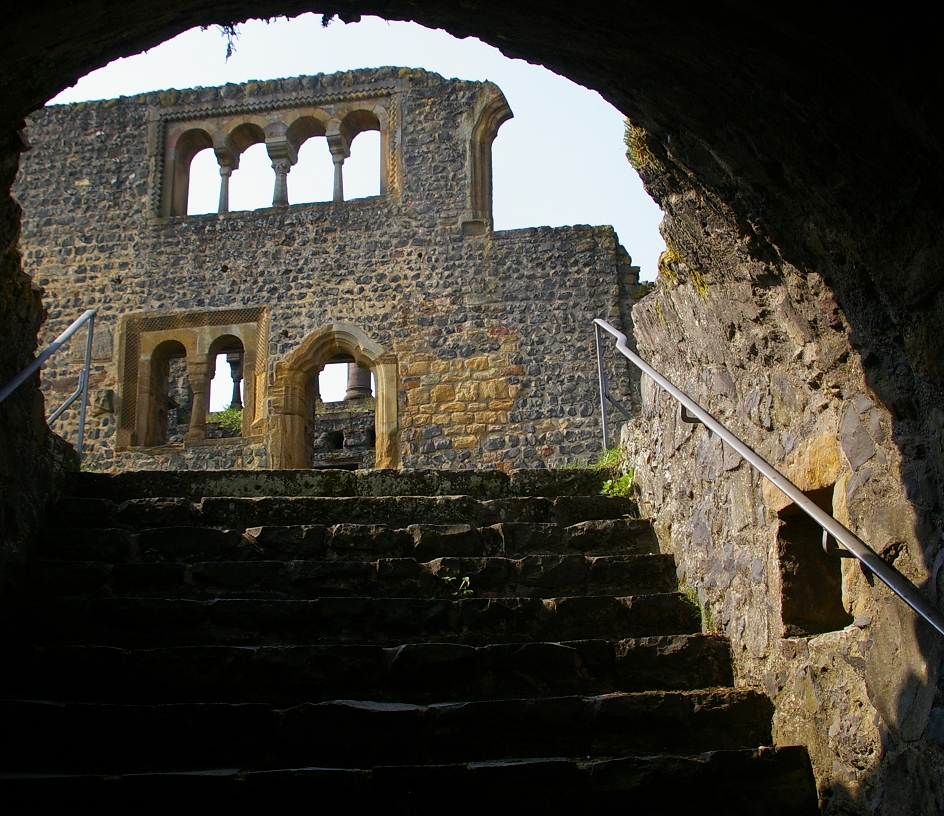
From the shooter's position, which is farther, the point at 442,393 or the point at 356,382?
the point at 356,382

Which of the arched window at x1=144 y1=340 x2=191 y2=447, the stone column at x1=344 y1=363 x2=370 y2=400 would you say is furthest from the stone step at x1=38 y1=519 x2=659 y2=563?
the stone column at x1=344 y1=363 x2=370 y2=400

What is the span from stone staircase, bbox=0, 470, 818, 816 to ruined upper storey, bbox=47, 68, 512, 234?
792cm

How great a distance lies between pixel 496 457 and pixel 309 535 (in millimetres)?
6581

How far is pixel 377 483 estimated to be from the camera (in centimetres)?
542

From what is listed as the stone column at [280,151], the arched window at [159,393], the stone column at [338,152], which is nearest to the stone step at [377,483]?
the arched window at [159,393]

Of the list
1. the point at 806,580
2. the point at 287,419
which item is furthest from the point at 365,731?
the point at 287,419

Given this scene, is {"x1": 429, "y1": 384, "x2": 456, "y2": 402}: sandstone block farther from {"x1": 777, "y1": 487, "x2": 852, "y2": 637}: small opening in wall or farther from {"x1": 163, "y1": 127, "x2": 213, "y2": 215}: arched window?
{"x1": 777, "y1": 487, "x2": 852, "y2": 637}: small opening in wall

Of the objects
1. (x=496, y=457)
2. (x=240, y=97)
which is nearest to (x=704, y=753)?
(x=496, y=457)

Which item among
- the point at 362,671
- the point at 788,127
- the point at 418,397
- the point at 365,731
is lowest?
the point at 365,731

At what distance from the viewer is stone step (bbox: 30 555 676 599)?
415 centimetres

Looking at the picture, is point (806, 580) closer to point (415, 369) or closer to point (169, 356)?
point (415, 369)

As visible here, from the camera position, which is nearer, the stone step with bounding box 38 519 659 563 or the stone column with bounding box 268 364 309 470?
the stone step with bounding box 38 519 659 563

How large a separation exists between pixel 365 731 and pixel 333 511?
1.80 metres

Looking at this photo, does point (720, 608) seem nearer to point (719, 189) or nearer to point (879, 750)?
point (879, 750)
